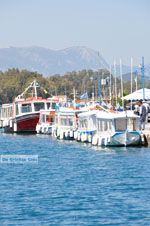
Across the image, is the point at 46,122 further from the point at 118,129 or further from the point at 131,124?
the point at 118,129

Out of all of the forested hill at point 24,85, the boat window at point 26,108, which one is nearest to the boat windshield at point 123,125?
the boat window at point 26,108

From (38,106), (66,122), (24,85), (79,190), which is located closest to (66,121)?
(66,122)

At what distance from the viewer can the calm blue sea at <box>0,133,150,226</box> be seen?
1895cm

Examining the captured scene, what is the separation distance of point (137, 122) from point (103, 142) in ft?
9.70

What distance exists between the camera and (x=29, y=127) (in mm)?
64750

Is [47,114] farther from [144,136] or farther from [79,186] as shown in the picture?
[79,186]

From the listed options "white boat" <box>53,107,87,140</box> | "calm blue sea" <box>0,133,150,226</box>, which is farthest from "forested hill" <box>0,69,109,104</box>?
"calm blue sea" <box>0,133,150,226</box>

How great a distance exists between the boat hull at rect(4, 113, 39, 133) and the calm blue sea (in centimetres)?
2646

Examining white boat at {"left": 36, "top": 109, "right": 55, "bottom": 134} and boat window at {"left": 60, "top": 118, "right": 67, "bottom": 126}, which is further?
white boat at {"left": 36, "top": 109, "right": 55, "bottom": 134}

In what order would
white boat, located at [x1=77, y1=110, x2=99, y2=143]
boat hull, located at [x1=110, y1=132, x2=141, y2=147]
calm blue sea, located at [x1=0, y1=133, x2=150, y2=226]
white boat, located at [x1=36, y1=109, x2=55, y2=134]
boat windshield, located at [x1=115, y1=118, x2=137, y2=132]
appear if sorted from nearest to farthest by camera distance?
calm blue sea, located at [x1=0, y1=133, x2=150, y2=226], boat hull, located at [x1=110, y1=132, x2=141, y2=147], boat windshield, located at [x1=115, y1=118, x2=137, y2=132], white boat, located at [x1=77, y1=110, x2=99, y2=143], white boat, located at [x1=36, y1=109, x2=55, y2=134]

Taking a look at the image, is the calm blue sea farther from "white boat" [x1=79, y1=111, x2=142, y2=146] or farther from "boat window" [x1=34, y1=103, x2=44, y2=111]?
"boat window" [x1=34, y1=103, x2=44, y2=111]

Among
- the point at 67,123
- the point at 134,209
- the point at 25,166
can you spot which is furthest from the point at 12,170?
the point at 67,123

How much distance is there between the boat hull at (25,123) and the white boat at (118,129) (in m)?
21.9

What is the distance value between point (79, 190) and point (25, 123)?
41.4 meters
